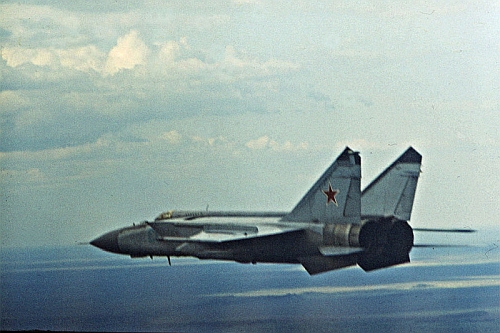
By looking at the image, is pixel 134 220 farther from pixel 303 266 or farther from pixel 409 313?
pixel 409 313

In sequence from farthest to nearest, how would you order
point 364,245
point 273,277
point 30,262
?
point 30,262, point 273,277, point 364,245

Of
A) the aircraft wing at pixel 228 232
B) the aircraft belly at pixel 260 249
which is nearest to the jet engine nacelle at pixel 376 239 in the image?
the aircraft belly at pixel 260 249

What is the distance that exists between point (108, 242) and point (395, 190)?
4.52 m

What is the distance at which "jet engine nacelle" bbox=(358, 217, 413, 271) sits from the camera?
386 inches

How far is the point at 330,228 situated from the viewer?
387 inches

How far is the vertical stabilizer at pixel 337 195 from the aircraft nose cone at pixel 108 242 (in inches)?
116

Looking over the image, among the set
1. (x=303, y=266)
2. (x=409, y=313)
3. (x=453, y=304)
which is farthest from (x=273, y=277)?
(x=453, y=304)

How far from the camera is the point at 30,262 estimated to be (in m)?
11.6

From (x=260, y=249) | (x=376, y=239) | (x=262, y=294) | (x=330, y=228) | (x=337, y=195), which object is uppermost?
(x=337, y=195)

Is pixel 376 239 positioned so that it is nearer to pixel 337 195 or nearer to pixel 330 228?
pixel 330 228

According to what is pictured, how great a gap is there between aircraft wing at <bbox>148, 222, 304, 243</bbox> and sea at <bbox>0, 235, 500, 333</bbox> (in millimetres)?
559

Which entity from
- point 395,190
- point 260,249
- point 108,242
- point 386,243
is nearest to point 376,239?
point 386,243

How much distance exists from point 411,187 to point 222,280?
10.3ft

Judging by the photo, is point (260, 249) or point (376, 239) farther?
point (260, 249)
